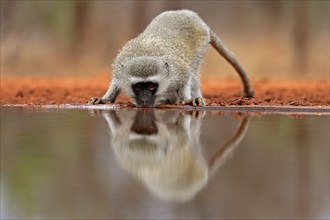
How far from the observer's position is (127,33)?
10.5 m

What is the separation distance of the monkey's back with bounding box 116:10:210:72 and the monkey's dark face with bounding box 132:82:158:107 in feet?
1.06

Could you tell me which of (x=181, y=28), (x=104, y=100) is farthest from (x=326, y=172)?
(x=181, y=28)

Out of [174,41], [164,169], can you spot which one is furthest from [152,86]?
[164,169]

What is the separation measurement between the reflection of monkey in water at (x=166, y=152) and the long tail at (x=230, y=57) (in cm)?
312

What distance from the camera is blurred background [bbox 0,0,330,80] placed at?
10406mm

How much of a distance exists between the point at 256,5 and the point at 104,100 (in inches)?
201

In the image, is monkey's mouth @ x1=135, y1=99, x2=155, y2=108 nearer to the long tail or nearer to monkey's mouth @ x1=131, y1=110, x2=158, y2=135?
monkey's mouth @ x1=131, y1=110, x2=158, y2=135

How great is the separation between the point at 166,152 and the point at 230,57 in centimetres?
475

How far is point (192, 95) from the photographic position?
6406mm

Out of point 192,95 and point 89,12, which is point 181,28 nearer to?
point 192,95

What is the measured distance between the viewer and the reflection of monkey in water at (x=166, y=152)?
219 cm

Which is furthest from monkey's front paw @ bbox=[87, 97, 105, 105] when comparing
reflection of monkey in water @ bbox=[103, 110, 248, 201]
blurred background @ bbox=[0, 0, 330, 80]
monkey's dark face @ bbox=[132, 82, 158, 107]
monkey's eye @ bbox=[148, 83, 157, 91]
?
blurred background @ bbox=[0, 0, 330, 80]

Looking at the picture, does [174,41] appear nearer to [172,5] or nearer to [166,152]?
[166,152]

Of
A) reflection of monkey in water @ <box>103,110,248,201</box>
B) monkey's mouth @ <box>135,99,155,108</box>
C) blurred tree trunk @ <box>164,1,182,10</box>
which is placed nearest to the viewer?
reflection of monkey in water @ <box>103,110,248,201</box>
